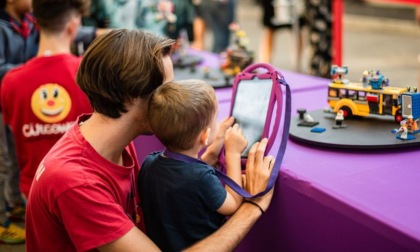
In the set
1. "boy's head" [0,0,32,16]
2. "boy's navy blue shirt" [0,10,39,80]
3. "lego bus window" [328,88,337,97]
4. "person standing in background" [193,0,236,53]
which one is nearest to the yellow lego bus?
"lego bus window" [328,88,337,97]

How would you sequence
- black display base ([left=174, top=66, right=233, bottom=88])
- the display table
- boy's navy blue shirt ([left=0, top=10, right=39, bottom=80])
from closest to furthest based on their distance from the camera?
the display table
black display base ([left=174, top=66, right=233, bottom=88])
boy's navy blue shirt ([left=0, top=10, right=39, bottom=80])

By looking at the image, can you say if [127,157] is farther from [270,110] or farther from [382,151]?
[382,151]

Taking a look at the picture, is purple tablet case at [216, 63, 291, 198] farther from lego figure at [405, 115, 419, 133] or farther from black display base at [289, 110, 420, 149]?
lego figure at [405, 115, 419, 133]

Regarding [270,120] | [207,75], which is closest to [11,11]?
[207,75]

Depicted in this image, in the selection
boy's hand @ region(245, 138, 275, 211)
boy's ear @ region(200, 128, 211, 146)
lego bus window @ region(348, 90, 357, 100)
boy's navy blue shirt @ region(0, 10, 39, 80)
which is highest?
boy's navy blue shirt @ region(0, 10, 39, 80)

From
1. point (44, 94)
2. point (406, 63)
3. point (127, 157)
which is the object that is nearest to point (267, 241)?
point (127, 157)

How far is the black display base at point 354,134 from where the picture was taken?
145 centimetres

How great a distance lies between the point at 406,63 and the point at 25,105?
4.90 m

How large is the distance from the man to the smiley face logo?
31.1 inches

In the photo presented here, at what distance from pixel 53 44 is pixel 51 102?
0.28 meters

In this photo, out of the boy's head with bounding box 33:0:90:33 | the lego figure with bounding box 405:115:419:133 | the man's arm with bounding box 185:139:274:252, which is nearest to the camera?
the man's arm with bounding box 185:139:274:252

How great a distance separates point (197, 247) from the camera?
1.25 m

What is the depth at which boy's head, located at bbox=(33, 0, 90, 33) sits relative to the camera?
2248 mm

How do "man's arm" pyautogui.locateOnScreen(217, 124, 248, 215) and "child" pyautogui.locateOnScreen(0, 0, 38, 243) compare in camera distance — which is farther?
"child" pyautogui.locateOnScreen(0, 0, 38, 243)
